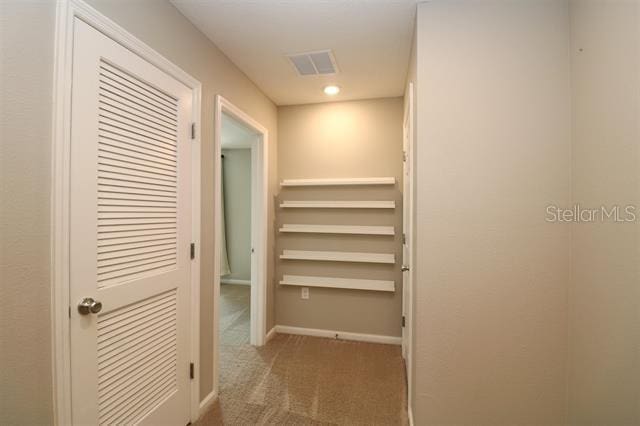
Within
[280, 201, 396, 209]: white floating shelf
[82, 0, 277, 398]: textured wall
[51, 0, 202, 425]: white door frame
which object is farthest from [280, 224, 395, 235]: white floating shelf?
[51, 0, 202, 425]: white door frame

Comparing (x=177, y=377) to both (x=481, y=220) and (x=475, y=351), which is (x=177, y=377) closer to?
(x=475, y=351)

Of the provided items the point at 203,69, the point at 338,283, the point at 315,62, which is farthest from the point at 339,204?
the point at 203,69

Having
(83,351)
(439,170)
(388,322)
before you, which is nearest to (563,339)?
(439,170)

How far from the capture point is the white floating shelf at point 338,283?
2.85m

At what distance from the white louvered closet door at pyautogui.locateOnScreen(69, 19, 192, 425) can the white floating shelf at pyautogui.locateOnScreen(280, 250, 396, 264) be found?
140cm

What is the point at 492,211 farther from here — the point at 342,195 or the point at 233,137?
the point at 233,137

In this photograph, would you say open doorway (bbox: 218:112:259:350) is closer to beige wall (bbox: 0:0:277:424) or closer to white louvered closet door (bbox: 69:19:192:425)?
white louvered closet door (bbox: 69:19:192:425)

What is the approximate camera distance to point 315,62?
2229 millimetres

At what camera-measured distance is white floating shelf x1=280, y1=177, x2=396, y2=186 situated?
9.27ft

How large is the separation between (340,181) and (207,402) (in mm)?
2106

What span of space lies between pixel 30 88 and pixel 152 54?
624 mm

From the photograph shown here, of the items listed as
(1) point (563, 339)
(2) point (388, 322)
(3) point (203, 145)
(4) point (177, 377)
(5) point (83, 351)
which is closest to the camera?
(5) point (83, 351)

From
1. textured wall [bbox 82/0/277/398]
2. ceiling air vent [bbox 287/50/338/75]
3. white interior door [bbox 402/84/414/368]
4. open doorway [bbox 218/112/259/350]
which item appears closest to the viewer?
textured wall [bbox 82/0/277/398]

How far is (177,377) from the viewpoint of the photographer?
65.9 inches
